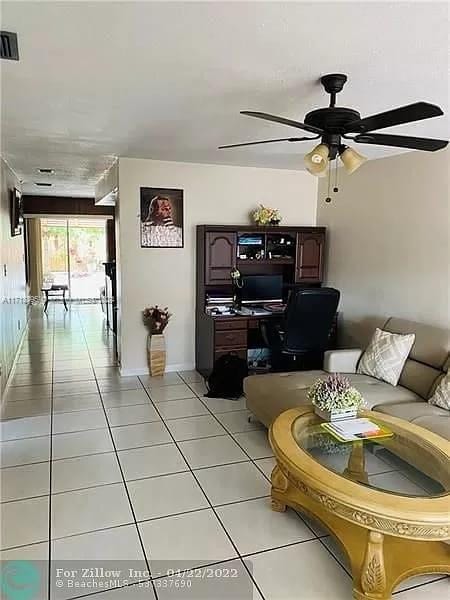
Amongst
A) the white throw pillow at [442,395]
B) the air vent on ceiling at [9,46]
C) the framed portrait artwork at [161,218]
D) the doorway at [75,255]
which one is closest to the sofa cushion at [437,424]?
the white throw pillow at [442,395]

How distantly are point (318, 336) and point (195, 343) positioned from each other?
5.40 feet

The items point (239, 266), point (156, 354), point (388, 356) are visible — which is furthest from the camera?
point (239, 266)

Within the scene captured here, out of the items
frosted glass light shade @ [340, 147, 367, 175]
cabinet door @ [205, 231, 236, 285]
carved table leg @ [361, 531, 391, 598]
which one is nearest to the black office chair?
cabinet door @ [205, 231, 236, 285]

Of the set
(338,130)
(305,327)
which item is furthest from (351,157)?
(305,327)

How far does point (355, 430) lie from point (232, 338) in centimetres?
237

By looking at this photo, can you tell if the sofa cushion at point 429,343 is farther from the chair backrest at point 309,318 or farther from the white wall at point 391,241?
the chair backrest at point 309,318

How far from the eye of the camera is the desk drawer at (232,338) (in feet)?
15.5

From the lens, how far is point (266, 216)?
5.16 meters

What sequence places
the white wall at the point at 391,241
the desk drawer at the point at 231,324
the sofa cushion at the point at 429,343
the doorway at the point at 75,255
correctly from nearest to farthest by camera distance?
the sofa cushion at the point at 429,343
the white wall at the point at 391,241
the desk drawer at the point at 231,324
the doorway at the point at 75,255

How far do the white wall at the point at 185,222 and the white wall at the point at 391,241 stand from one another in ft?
2.66

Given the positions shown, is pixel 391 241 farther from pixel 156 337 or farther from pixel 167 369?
pixel 167 369

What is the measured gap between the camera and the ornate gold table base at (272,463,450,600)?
191cm

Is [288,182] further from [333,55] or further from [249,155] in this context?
[333,55]

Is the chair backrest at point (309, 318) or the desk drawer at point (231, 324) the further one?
the desk drawer at point (231, 324)
